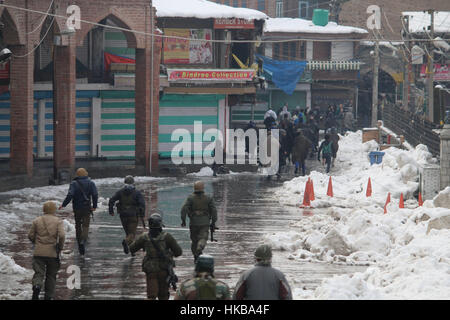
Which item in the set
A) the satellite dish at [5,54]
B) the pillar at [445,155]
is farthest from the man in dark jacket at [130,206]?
the pillar at [445,155]

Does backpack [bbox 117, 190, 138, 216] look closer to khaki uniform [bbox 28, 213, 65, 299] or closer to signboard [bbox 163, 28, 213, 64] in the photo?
khaki uniform [bbox 28, 213, 65, 299]

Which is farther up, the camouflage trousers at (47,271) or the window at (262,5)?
the window at (262,5)

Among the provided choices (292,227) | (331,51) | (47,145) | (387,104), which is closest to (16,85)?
(47,145)

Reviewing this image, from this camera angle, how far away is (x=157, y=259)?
1297 cm

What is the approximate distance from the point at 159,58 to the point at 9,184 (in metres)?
8.09

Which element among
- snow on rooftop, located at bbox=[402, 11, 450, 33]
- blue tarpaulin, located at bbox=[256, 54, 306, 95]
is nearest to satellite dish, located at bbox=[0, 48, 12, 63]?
blue tarpaulin, located at bbox=[256, 54, 306, 95]

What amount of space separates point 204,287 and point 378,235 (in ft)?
30.5

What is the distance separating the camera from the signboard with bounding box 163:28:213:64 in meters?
37.5

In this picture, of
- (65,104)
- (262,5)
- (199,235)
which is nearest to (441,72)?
(262,5)

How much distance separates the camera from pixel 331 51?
64.1 metres

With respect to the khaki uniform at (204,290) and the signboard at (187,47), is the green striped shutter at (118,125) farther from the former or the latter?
the khaki uniform at (204,290)

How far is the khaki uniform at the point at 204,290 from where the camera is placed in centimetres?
1016

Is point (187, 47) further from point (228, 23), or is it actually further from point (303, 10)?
point (303, 10)

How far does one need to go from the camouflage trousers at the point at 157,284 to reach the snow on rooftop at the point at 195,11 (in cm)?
2450
